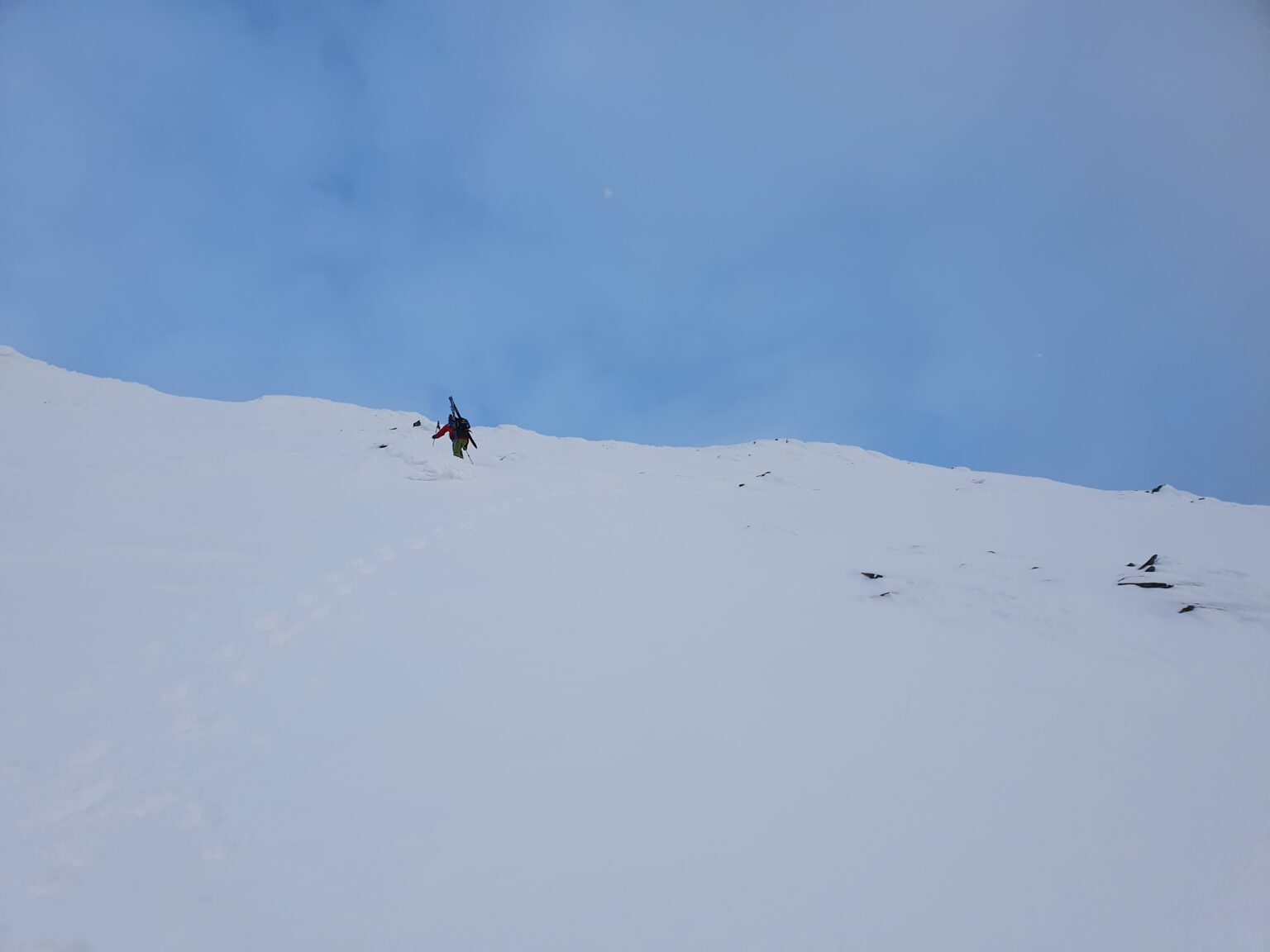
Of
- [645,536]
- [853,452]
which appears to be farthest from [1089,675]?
[853,452]

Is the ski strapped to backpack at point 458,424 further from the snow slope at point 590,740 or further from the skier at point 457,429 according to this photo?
the snow slope at point 590,740

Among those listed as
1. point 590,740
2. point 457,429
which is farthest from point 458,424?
point 590,740

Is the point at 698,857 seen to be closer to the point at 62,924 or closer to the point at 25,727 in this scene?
the point at 62,924

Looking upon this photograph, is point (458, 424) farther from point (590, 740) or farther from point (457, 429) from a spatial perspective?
point (590, 740)

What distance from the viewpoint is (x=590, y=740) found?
4.37m

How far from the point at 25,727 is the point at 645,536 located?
311 inches

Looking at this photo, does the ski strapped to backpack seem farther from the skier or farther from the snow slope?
the snow slope

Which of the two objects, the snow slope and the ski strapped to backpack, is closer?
the snow slope

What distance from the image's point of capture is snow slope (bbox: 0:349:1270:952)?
3000mm

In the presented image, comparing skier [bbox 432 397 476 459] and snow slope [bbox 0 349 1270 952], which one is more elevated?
skier [bbox 432 397 476 459]

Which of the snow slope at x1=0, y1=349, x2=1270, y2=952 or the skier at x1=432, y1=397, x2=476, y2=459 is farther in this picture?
the skier at x1=432, y1=397, x2=476, y2=459

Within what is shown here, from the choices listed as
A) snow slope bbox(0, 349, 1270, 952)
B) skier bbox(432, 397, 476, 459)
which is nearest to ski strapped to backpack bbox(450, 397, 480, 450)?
skier bbox(432, 397, 476, 459)

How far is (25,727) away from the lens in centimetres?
400

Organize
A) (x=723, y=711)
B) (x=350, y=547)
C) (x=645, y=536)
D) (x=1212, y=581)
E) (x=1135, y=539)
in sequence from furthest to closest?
(x=1135, y=539) → (x=645, y=536) → (x=350, y=547) → (x=1212, y=581) → (x=723, y=711)
